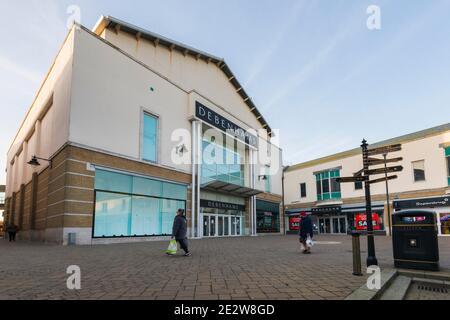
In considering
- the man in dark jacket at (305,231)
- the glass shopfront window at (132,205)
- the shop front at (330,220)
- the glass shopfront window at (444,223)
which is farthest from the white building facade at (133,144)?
the glass shopfront window at (444,223)

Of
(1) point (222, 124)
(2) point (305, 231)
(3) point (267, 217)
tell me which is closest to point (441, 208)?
(3) point (267, 217)

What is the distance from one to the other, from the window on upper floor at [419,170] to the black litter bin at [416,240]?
2447 cm

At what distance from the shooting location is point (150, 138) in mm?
20172

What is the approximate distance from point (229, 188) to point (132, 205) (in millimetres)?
10028

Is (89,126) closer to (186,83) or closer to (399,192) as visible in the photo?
(186,83)

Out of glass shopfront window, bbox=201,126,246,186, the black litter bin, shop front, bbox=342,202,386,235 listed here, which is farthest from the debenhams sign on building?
the black litter bin

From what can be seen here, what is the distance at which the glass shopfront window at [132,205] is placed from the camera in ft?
54.2

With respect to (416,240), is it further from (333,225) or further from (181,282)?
(333,225)

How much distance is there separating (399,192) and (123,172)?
24.4 metres

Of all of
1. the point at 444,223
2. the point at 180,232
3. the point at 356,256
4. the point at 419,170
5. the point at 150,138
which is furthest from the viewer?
the point at 419,170

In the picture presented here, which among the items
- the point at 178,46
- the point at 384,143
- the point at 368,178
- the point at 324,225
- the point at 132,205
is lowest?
the point at 324,225

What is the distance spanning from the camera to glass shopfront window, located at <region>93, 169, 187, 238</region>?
54.2 ft

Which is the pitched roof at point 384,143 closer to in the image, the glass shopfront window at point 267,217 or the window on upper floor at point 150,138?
the glass shopfront window at point 267,217

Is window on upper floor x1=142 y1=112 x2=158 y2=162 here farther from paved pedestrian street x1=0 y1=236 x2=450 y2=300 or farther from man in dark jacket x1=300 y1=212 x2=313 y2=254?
paved pedestrian street x1=0 y1=236 x2=450 y2=300
